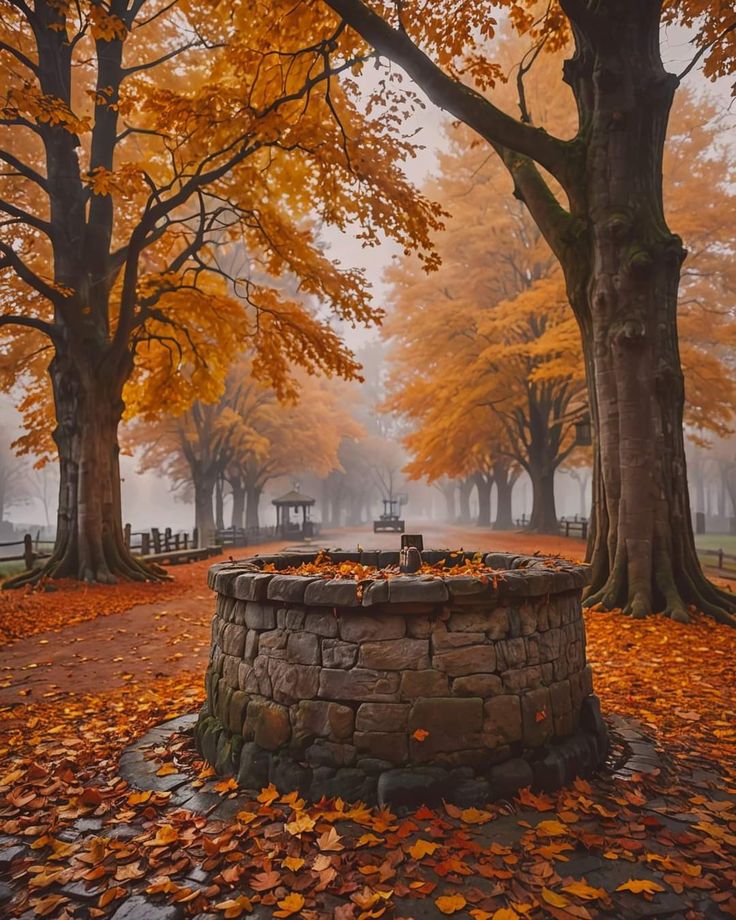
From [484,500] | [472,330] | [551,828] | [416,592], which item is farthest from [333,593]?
[484,500]

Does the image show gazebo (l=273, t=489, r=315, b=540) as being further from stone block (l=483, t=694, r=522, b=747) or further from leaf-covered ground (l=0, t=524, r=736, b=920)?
stone block (l=483, t=694, r=522, b=747)

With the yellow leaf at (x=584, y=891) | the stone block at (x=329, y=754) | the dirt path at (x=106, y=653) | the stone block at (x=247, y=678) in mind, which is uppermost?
the stone block at (x=247, y=678)

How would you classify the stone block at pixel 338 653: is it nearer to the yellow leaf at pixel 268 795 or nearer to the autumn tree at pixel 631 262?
the yellow leaf at pixel 268 795

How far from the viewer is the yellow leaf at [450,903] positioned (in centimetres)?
259

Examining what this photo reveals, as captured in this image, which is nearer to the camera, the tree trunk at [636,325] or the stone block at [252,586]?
the stone block at [252,586]

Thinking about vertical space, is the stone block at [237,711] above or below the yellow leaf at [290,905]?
above

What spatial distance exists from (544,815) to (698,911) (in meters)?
0.94

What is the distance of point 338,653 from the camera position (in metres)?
3.64

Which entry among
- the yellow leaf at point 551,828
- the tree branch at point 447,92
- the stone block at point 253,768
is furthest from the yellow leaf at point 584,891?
the tree branch at point 447,92

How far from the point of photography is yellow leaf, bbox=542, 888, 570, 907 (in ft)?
8.50

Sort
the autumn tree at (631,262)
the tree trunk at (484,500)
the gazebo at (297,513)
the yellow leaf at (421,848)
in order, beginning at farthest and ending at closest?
1. the tree trunk at (484,500)
2. the gazebo at (297,513)
3. the autumn tree at (631,262)
4. the yellow leaf at (421,848)

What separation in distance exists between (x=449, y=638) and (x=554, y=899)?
1.37m

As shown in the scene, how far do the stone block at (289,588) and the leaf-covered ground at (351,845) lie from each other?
1.20 metres

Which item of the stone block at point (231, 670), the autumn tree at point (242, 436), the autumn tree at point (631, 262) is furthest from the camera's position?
the autumn tree at point (242, 436)
